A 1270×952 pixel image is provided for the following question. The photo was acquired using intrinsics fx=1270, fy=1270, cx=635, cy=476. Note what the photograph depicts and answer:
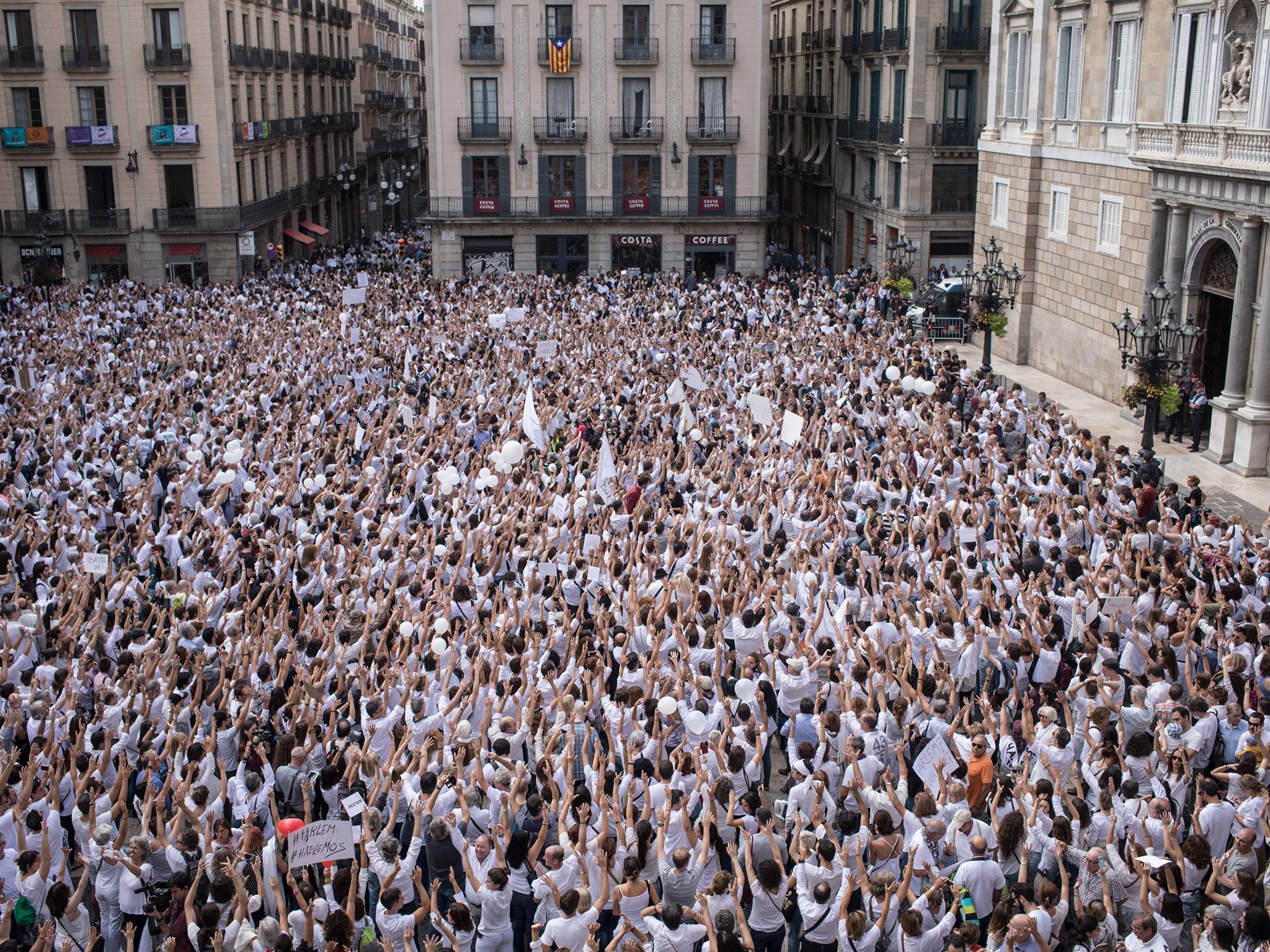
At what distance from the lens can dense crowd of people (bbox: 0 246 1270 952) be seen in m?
8.14

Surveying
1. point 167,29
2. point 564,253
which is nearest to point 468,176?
point 564,253

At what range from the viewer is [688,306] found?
33469mm

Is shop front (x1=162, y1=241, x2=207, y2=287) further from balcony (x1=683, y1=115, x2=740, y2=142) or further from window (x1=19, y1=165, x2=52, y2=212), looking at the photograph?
balcony (x1=683, y1=115, x2=740, y2=142)

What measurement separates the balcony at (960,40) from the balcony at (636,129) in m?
10.8

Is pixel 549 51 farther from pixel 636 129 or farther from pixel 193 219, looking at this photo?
pixel 193 219

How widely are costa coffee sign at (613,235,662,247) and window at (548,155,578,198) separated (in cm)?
248

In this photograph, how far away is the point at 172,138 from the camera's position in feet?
148

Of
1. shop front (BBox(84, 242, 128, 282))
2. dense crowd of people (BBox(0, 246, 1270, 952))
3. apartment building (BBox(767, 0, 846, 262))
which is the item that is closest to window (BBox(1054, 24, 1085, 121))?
dense crowd of people (BBox(0, 246, 1270, 952))

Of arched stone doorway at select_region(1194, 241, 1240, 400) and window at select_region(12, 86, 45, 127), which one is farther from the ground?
window at select_region(12, 86, 45, 127)

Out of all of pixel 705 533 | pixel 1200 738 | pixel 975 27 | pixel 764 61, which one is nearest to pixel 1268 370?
pixel 705 533

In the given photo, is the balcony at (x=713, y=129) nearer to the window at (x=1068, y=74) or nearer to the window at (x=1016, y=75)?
the window at (x=1016, y=75)

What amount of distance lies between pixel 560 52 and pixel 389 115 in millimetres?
39184

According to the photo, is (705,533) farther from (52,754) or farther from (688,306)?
(688,306)

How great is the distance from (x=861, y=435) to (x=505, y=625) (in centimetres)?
913
